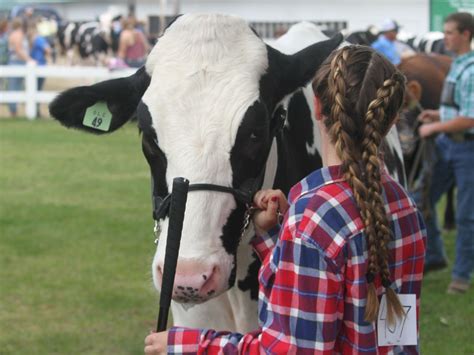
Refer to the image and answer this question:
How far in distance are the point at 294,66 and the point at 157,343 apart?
146cm

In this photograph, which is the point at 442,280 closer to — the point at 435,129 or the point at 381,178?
the point at 435,129

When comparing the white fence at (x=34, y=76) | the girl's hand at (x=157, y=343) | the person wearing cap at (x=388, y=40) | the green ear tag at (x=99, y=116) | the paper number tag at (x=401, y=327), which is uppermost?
the green ear tag at (x=99, y=116)

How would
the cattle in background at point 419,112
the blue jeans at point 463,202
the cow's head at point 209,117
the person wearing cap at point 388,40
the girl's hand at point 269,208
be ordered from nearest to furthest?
the girl's hand at point 269,208, the cow's head at point 209,117, the blue jeans at point 463,202, the cattle in background at point 419,112, the person wearing cap at point 388,40

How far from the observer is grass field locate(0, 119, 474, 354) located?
19.3ft

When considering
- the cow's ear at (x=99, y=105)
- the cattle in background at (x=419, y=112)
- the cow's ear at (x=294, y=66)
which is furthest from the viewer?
the cattle in background at (x=419, y=112)

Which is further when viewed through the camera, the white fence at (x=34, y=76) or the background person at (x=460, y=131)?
the white fence at (x=34, y=76)

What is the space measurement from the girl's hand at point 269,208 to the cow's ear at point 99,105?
3.51ft

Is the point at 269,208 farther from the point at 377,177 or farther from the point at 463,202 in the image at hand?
the point at 463,202

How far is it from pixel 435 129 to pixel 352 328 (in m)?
4.74

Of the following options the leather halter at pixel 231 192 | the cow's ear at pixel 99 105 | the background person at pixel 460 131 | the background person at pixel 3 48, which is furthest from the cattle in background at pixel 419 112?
the background person at pixel 3 48

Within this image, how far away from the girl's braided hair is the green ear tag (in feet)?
5.04

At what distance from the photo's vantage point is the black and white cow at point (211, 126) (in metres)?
2.88

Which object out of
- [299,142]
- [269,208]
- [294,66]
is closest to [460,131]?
[299,142]

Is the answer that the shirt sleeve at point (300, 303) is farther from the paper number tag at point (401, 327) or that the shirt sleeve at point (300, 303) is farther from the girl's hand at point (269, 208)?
the girl's hand at point (269, 208)
